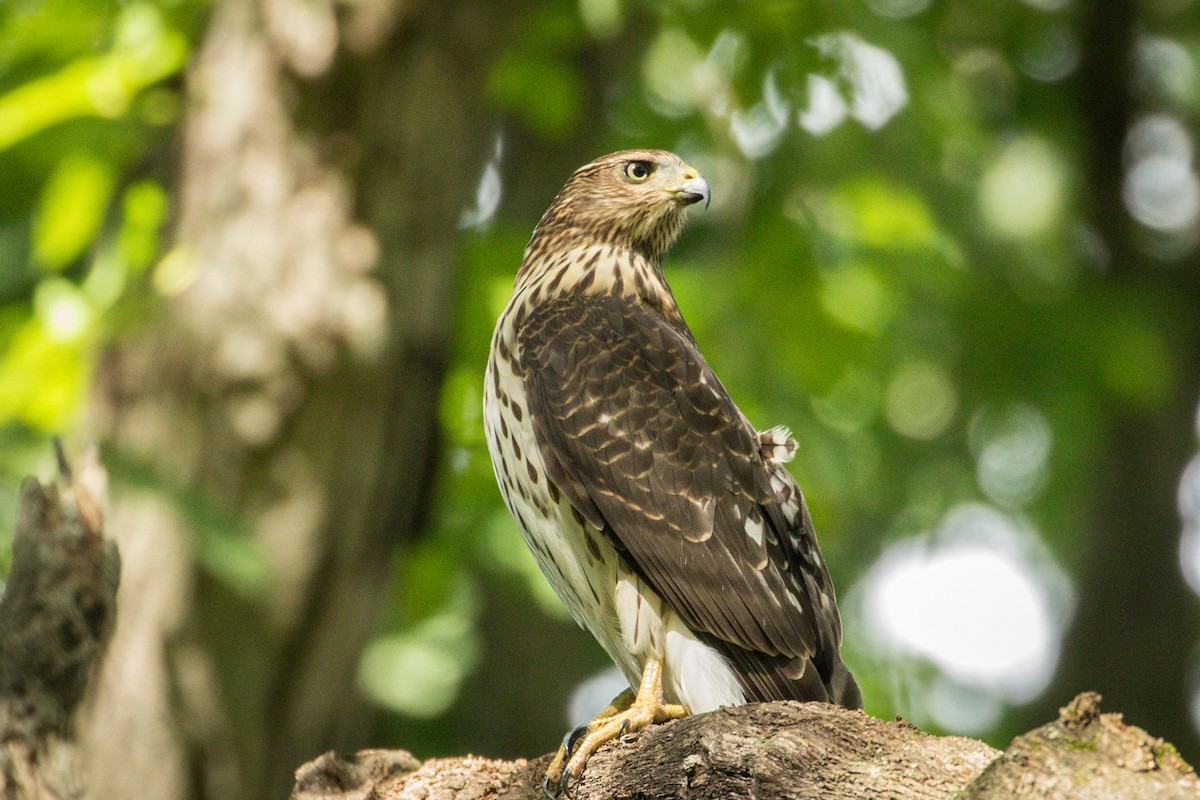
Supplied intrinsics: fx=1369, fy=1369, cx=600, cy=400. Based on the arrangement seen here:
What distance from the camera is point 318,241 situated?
5.81 meters

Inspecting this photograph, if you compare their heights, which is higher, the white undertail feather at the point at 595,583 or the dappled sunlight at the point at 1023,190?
the dappled sunlight at the point at 1023,190

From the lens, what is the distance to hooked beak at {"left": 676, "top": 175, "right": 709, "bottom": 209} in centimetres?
486

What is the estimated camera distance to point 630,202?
195 inches

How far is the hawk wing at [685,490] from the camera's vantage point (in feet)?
12.7

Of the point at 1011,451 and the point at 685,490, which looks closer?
the point at 685,490

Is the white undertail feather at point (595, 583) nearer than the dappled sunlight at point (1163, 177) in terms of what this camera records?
Yes

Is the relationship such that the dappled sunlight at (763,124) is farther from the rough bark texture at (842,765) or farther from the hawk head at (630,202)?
the rough bark texture at (842,765)

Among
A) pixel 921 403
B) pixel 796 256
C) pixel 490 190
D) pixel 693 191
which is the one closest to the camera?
pixel 693 191

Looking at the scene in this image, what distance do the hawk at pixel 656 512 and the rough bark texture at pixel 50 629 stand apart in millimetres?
1268

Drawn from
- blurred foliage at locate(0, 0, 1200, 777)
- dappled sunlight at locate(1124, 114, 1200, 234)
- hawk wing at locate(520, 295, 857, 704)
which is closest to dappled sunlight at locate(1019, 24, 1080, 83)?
blurred foliage at locate(0, 0, 1200, 777)

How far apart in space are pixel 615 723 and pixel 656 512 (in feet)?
2.24

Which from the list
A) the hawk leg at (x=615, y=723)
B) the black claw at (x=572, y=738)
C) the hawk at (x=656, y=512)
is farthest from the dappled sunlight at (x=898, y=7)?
the black claw at (x=572, y=738)

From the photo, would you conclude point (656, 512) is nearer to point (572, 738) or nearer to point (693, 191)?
point (572, 738)

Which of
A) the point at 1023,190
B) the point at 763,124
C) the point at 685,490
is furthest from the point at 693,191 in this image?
the point at 1023,190
